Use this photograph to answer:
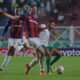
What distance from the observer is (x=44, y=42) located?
1226 cm

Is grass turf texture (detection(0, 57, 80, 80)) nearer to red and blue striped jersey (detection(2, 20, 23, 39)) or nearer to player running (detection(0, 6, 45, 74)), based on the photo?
player running (detection(0, 6, 45, 74))

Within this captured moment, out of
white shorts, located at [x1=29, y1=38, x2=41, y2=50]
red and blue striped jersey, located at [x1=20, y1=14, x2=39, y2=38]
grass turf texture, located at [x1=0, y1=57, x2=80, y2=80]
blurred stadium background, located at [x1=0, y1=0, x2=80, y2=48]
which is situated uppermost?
red and blue striped jersey, located at [x1=20, y1=14, x2=39, y2=38]

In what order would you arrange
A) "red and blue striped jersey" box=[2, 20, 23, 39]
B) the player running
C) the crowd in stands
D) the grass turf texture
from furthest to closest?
the crowd in stands
"red and blue striped jersey" box=[2, 20, 23, 39]
the player running
the grass turf texture

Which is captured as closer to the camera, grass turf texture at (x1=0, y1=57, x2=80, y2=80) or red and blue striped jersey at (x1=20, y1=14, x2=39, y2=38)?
grass turf texture at (x1=0, y1=57, x2=80, y2=80)

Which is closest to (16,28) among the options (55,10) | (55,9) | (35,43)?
(35,43)

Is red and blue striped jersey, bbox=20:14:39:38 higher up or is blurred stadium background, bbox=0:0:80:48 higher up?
red and blue striped jersey, bbox=20:14:39:38

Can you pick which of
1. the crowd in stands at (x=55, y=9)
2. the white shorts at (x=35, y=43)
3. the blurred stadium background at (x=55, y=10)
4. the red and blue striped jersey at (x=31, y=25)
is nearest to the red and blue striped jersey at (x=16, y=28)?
the red and blue striped jersey at (x=31, y=25)

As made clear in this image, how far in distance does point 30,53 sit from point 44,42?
30.2 ft

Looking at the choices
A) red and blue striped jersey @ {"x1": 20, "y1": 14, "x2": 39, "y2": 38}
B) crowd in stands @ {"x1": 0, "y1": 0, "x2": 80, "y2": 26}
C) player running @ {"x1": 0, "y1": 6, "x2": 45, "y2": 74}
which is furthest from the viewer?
crowd in stands @ {"x1": 0, "y1": 0, "x2": 80, "y2": 26}

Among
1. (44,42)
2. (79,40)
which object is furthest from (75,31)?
(44,42)

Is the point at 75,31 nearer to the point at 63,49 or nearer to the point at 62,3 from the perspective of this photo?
the point at 63,49

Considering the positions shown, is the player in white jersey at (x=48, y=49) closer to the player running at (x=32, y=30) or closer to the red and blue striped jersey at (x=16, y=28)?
the player running at (x=32, y=30)

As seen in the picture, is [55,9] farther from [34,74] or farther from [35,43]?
[35,43]

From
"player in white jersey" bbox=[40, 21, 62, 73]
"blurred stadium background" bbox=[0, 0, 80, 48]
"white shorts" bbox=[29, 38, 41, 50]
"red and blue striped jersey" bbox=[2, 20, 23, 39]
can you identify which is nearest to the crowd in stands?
"blurred stadium background" bbox=[0, 0, 80, 48]
